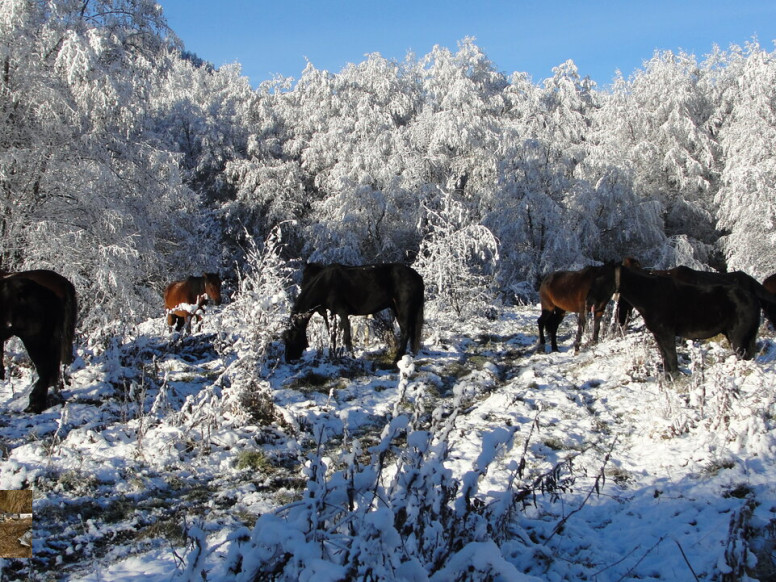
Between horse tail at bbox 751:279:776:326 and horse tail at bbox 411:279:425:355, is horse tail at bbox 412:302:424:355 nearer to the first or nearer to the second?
horse tail at bbox 411:279:425:355

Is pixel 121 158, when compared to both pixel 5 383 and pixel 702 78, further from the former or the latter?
pixel 702 78

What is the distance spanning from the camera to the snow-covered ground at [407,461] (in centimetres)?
266

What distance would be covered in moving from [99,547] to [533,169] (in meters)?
22.4

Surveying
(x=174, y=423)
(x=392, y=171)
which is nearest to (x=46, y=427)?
(x=174, y=423)

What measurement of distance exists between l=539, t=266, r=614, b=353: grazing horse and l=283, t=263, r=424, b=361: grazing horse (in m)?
2.37

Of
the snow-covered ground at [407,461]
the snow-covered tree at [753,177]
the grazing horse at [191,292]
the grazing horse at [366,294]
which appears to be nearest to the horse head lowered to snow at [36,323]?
the snow-covered ground at [407,461]

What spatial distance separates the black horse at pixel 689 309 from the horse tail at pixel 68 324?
20.6ft

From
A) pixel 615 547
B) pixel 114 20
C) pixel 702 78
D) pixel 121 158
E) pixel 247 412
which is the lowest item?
pixel 615 547

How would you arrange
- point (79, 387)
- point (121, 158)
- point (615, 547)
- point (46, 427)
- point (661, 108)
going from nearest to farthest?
point (615, 547)
point (46, 427)
point (79, 387)
point (121, 158)
point (661, 108)

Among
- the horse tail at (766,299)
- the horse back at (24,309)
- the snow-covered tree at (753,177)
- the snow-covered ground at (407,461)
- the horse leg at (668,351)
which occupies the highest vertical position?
the snow-covered tree at (753,177)

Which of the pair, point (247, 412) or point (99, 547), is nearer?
point (99, 547)

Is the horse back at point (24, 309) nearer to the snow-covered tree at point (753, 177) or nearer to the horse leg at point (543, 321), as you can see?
the horse leg at point (543, 321)

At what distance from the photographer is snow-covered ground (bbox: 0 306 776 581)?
266cm

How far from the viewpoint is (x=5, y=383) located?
255 inches
